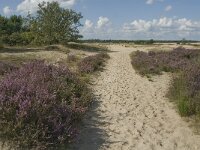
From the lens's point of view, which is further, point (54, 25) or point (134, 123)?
point (54, 25)

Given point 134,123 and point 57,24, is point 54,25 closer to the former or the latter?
point 57,24

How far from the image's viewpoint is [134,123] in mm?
9617

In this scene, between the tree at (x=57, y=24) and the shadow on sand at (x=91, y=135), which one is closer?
the shadow on sand at (x=91, y=135)

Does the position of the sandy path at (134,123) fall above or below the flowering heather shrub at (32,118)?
below

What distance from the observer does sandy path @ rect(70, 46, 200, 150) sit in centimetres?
821

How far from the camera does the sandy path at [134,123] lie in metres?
8.21

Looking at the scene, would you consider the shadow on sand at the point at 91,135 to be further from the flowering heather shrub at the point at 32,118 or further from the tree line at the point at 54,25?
the tree line at the point at 54,25

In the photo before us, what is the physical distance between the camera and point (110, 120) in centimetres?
973

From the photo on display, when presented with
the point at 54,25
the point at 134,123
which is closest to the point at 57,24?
the point at 54,25


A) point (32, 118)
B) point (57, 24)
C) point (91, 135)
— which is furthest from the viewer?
point (57, 24)

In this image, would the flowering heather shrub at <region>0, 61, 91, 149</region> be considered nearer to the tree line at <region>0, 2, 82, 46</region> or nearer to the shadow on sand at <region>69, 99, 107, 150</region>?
the shadow on sand at <region>69, 99, 107, 150</region>

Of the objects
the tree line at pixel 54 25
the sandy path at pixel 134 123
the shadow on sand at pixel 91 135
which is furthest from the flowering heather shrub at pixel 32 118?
the tree line at pixel 54 25

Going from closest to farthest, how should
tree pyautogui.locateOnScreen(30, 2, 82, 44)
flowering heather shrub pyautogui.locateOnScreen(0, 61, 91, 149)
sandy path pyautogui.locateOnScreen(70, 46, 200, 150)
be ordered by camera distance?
flowering heather shrub pyautogui.locateOnScreen(0, 61, 91, 149) < sandy path pyautogui.locateOnScreen(70, 46, 200, 150) < tree pyautogui.locateOnScreen(30, 2, 82, 44)

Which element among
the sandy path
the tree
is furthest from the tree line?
the sandy path
